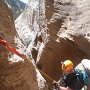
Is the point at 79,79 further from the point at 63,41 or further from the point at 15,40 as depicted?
the point at 63,41

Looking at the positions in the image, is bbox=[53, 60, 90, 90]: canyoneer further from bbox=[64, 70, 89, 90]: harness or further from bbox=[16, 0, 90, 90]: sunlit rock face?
bbox=[16, 0, 90, 90]: sunlit rock face

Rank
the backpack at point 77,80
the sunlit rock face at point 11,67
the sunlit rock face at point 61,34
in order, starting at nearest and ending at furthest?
the sunlit rock face at point 11,67
the backpack at point 77,80
the sunlit rock face at point 61,34

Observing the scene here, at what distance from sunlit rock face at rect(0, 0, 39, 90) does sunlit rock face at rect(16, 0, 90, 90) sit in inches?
174

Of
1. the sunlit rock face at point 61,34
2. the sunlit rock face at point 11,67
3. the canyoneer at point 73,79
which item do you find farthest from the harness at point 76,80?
the sunlit rock face at point 61,34

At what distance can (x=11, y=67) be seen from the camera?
6895 mm

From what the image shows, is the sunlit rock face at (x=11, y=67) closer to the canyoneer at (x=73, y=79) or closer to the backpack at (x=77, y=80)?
the canyoneer at (x=73, y=79)

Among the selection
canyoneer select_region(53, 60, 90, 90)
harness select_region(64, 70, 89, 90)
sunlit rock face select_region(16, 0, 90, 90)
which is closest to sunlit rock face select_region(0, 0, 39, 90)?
canyoneer select_region(53, 60, 90, 90)

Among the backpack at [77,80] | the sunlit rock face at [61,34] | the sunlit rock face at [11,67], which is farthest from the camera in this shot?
the sunlit rock face at [61,34]

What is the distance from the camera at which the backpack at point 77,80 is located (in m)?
7.58

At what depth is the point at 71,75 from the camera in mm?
7672

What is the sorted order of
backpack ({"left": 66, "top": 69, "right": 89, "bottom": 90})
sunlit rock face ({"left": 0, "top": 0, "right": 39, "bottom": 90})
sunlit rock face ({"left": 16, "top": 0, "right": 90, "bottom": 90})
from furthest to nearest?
sunlit rock face ({"left": 16, "top": 0, "right": 90, "bottom": 90}) → backpack ({"left": 66, "top": 69, "right": 89, "bottom": 90}) → sunlit rock face ({"left": 0, "top": 0, "right": 39, "bottom": 90})

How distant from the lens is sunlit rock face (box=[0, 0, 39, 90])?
6723 millimetres

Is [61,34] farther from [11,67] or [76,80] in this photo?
[11,67]

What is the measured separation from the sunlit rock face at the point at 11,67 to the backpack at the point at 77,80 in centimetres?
116
